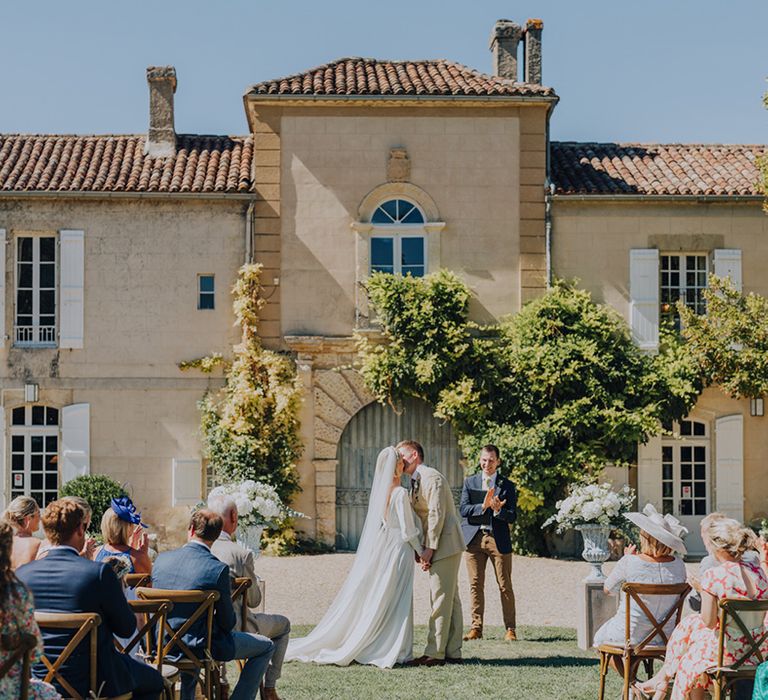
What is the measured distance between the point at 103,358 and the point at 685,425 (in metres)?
8.61

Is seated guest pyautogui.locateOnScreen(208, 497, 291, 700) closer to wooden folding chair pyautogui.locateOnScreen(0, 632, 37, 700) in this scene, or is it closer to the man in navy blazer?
wooden folding chair pyautogui.locateOnScreen(0, 632, 37, 700)

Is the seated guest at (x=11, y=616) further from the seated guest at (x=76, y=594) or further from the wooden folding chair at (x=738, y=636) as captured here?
the wooden folding chair at (x=738, y=636)

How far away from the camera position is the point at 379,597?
9117 millimetres

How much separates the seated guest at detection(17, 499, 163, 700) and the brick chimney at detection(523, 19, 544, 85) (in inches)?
602

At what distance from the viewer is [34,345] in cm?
1845

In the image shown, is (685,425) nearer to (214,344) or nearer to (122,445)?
(214,344)

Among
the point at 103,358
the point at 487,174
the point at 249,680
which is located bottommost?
the point at 249,680

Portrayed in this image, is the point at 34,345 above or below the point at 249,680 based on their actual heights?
above

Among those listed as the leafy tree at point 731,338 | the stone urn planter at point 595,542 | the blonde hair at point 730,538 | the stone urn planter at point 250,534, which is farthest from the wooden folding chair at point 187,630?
the leafy tree at point 731,338

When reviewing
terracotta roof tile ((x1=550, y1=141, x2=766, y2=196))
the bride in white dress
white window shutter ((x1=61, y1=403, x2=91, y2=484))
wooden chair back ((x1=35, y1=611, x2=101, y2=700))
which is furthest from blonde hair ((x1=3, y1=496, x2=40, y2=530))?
terracotta roof tile ((x1=550, y1=141, x2=766, y2=196))

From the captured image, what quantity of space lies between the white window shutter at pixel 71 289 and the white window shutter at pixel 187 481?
2289mm

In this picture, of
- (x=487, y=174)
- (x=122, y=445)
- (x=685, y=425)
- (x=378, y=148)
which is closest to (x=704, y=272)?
(x=685, y=425)

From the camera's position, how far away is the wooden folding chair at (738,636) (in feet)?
20.4

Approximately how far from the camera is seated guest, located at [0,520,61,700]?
4.77 meters
